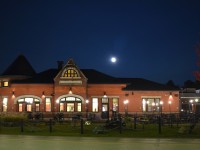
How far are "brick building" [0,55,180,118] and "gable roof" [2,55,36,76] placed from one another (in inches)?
107

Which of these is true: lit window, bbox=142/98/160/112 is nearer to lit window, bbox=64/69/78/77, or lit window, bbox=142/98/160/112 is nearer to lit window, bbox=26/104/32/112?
lit window, bbox=64/69/78/77

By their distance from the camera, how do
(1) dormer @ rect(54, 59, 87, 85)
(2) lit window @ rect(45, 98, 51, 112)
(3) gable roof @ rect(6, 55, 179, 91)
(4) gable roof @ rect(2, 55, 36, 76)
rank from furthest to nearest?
(4) gable roof @ rect(2, 55, 36, 76)
(3) gable roof @ rect(6, 55, 179, 91)
(2) lit window @ rect(45, 98, 51, 112)
(1) dormer @ rect(54, 59, 87, 85)

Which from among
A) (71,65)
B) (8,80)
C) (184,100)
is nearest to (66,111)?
(71,65)

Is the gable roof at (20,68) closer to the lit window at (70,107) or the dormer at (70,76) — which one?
the dormer at (70,76)

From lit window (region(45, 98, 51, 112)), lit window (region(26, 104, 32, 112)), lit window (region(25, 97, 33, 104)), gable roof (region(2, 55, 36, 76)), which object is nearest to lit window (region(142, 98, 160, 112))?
lit window (region(45, 98, 51, 112))

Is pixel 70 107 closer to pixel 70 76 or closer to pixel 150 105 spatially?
pixel 70 76

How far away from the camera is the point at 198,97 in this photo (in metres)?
64.3

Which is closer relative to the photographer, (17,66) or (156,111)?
(156,111)

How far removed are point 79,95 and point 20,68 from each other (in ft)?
35.3

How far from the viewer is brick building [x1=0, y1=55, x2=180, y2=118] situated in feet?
171

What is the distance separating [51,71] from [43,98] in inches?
258

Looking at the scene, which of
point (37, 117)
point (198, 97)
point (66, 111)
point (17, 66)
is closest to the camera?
point (37, 117)

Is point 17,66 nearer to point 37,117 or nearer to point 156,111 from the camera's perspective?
point 37,117

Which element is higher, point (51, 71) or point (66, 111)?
point (51, 71)
